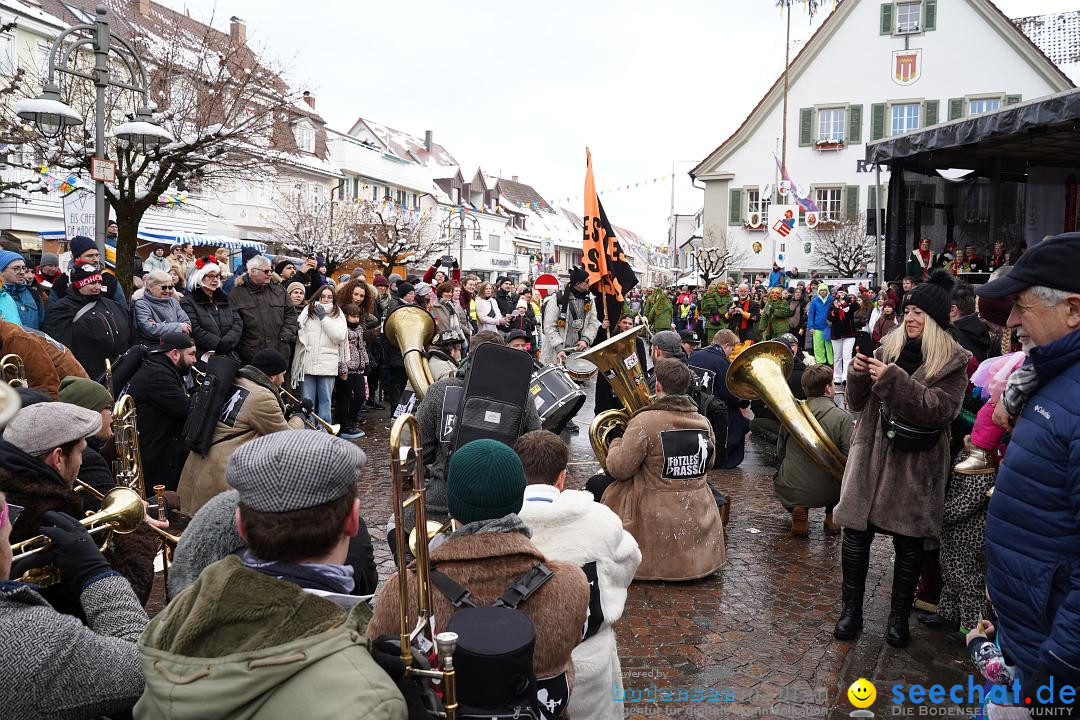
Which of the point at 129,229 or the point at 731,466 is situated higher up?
the point at 129,229

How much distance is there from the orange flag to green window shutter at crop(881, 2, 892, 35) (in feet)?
81.8

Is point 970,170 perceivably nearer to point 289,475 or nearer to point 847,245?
point 289,475

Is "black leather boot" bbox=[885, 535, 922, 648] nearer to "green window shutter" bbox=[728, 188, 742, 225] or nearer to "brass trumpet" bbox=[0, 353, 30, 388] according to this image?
"brass trumpet" bbox=[0, 353, 30, 388]

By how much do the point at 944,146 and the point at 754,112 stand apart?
74.5ft

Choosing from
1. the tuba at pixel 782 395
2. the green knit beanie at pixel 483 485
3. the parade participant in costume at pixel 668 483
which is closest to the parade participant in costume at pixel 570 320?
the tuba at pixel 782 395

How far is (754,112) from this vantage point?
A: 3100 cm

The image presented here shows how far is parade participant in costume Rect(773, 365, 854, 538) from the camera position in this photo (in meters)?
6.07

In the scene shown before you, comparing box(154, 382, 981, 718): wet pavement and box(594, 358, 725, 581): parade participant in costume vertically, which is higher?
box(594, 358, 725, 581): parade participant in costume

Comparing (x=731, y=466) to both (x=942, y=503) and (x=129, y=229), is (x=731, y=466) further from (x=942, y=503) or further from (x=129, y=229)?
(x=129, y=229)

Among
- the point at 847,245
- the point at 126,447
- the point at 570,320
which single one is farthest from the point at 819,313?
the point at 847,245

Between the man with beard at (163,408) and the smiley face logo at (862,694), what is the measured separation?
4.64 m

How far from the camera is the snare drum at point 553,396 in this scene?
5.34 m

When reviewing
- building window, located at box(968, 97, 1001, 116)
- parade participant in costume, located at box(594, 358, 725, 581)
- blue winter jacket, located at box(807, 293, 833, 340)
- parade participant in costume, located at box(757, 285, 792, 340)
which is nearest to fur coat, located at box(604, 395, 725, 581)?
parade participant in costume, located at box(594, 358, 725, 581)

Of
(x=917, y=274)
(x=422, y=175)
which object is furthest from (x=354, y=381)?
(x=422, y=175)
